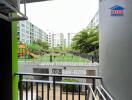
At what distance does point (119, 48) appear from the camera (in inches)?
52.6

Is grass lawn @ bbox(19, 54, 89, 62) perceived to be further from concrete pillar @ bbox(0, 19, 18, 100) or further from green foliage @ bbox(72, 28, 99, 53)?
concrete pillar @ bbox(0, 19, 18, 100)

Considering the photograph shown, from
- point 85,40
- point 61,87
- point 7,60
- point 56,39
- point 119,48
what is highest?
point 85,40

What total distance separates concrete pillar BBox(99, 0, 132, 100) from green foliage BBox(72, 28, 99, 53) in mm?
9328

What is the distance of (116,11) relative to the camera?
4.66ft

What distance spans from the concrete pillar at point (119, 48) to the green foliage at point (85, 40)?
933 cm

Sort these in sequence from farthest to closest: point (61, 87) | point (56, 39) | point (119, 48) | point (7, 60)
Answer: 1. point (56, 39)
2. point (61, 87)
3. point (7, 60)
4. point (119, 48)

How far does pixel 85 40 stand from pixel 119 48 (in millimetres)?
10510

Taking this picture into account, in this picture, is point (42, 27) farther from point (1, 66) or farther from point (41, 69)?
point (1, 66)

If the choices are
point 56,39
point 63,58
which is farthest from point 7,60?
point 63,58

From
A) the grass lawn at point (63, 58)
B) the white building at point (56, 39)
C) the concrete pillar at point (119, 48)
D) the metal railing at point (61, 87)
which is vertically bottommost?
the metal railing at point (61, 87)

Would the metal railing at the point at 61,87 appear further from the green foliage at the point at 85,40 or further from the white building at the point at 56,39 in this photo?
the green foliage at the point at 85,40

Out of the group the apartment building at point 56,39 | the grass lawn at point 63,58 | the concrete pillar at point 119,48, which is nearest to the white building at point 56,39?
the apartment building at point 56,39

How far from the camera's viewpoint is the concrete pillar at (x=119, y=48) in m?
1.15

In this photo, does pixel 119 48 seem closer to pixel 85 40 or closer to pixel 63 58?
pixel 63 58
